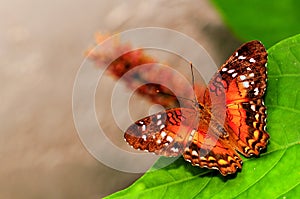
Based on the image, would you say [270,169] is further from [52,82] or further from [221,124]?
[52,82]

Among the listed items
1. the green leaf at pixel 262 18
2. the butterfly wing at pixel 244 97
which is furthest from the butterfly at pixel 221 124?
the green leaf at pixel 262 18

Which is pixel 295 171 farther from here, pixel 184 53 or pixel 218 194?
pixel 184 53

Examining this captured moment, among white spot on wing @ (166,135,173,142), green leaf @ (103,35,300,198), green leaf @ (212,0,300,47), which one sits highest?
green leaf @ (212,0,300,47)

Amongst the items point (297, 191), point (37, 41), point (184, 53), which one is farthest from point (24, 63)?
point (297, 191)

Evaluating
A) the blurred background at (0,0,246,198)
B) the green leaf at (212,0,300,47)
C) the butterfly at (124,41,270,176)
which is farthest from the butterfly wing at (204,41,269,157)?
the blurred background at (0,0,246,198)

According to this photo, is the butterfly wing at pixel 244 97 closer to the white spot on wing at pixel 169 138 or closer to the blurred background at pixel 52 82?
the white spot on wing at pixel 169 138

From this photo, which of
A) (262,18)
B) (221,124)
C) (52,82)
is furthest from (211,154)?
(52,82)

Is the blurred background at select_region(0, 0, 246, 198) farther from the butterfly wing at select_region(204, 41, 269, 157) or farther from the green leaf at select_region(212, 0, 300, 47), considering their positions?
the butterfly wing at select_region(204, 41, 269, 157)
